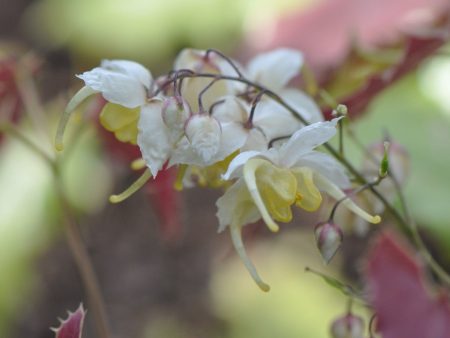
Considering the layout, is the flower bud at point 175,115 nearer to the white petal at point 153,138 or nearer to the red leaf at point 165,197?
the white petal at point 153,138

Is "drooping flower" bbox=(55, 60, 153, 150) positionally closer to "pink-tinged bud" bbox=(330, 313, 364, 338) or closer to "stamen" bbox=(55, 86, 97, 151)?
"stamen" bbox=(55, 86, 97, 151)

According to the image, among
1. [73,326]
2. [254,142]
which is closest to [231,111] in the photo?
[254,142]

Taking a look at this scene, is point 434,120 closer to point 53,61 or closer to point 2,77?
point 2,77

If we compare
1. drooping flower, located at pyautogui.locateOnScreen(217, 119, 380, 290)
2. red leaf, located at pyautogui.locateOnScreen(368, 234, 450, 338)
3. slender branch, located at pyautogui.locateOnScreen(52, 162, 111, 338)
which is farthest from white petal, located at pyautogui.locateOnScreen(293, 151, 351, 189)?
slender branch, located at pyautogui.locateOnScreen(52, 162, 111, 338)

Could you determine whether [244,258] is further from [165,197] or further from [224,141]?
[165,197]

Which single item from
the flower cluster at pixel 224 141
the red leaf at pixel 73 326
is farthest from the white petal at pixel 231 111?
the red leaf at pixel 73 326

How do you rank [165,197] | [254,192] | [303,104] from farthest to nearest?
[165,197]
[303,104]
[254,192]

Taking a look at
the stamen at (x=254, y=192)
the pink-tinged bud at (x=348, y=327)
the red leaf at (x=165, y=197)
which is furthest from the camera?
the red leaf at (x=165, y=197)
